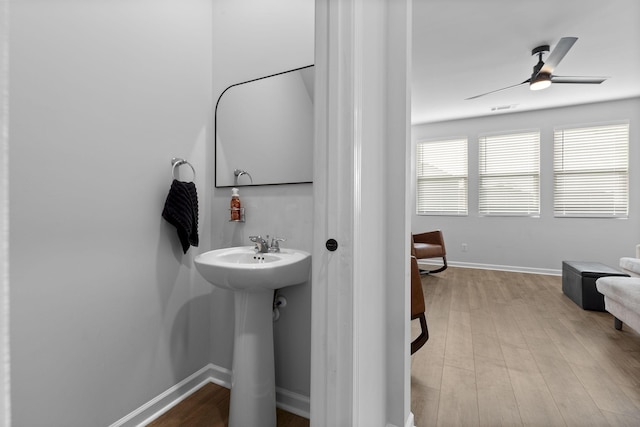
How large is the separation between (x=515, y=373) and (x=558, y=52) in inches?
94.8

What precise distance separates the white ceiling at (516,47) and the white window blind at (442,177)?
1.03 metres

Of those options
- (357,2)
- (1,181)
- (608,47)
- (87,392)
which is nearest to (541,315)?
(608,47)

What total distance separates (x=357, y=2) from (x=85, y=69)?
1.10 meters

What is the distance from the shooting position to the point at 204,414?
1.57 meters

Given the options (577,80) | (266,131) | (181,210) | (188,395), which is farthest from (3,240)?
(577,80)

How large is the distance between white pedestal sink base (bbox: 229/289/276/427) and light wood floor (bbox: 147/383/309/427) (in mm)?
128

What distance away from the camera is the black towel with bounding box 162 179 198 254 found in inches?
60.6

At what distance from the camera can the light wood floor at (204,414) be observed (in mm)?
1505

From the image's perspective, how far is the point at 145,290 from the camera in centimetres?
150

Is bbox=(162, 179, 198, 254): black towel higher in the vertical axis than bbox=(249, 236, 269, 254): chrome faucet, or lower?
higher

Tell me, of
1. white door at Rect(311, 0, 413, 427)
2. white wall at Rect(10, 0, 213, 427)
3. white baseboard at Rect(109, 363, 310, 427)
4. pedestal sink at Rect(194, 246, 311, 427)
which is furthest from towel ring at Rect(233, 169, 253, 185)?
white baseboard at Rect(109, 363, 310, 427)

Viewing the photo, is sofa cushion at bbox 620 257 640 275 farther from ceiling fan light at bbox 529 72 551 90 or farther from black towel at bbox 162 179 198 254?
black towel at bbox 162 179 198 254

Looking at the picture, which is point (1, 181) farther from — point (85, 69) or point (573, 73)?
point (573, 73)

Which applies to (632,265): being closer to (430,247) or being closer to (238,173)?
(430,247)
